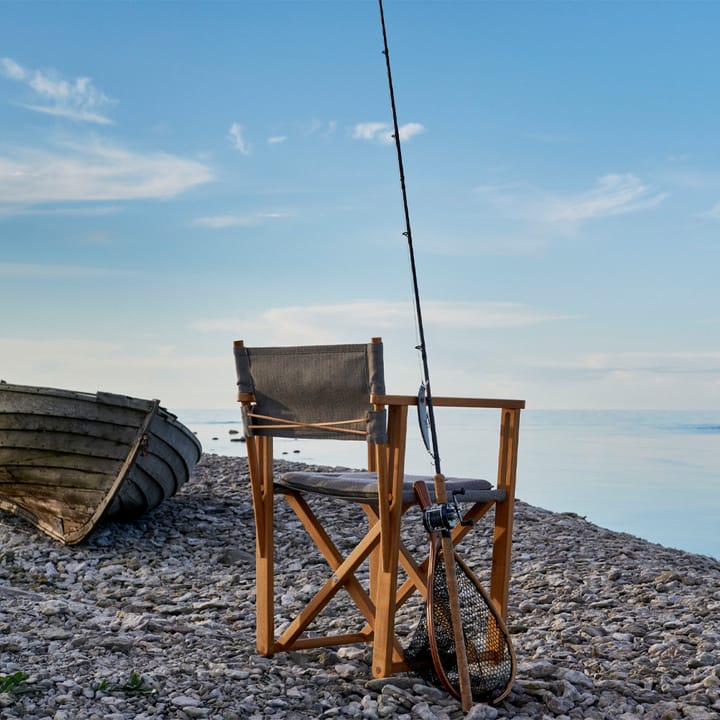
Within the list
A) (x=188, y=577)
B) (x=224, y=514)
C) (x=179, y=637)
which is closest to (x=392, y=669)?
(x=179, y=637)

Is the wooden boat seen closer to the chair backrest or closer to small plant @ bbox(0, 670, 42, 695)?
the chair backrest

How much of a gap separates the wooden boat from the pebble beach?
1.08ft

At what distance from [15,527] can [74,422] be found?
61.9 inches

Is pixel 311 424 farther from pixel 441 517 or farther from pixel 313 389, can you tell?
pixel 441 517

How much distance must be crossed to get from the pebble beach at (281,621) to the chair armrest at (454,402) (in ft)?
3.91

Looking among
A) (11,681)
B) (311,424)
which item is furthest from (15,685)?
(311,424)

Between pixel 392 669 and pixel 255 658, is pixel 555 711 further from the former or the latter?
pixel 255 658

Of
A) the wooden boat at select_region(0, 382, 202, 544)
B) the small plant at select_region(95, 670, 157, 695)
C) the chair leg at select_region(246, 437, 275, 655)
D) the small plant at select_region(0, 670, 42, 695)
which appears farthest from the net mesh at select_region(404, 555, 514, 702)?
the wooden boat at select_region(0, 382, 202, 544)

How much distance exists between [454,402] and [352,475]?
0.66 m

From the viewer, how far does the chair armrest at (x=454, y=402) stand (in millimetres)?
3590

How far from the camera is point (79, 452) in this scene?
23.9ft

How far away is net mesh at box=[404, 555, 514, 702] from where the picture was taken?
12.1 feet

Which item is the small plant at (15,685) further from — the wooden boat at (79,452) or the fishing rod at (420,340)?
the wooden boat at (79,452)

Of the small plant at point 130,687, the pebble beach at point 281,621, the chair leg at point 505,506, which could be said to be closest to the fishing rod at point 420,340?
the chair leg at point 505,506
